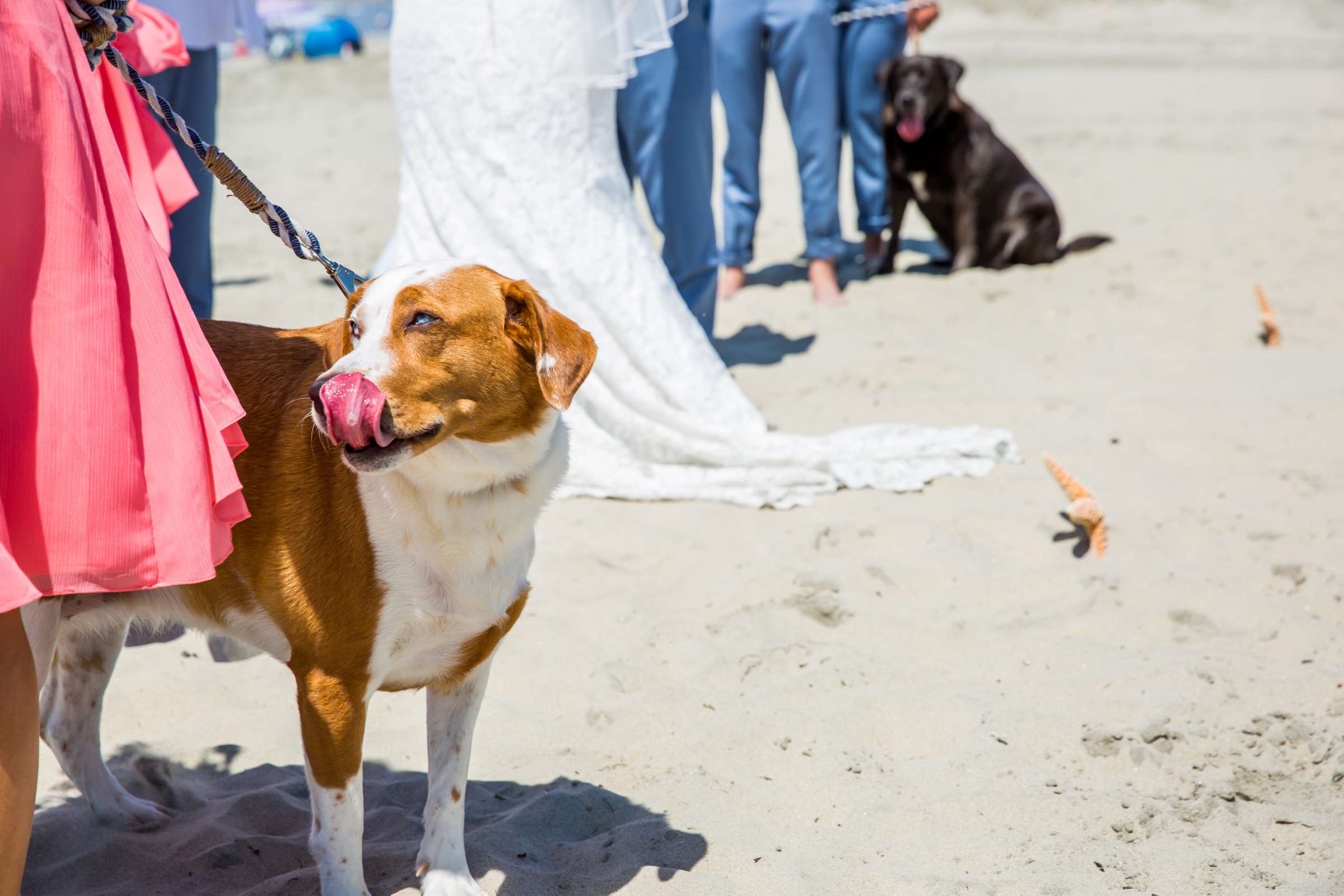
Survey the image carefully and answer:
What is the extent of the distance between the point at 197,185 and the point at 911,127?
15.8 feet

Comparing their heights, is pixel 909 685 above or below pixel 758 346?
above

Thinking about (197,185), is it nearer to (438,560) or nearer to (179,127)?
(179,127)

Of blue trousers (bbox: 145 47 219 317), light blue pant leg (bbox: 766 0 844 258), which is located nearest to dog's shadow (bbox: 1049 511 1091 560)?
blue trousers (bbox: 145 47 219 317)

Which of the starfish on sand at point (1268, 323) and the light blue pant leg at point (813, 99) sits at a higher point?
the light blue pant leg at point (813, 99)

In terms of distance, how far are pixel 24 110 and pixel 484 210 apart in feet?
8.94

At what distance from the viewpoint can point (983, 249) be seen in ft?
25.6

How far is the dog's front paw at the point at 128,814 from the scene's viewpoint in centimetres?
259

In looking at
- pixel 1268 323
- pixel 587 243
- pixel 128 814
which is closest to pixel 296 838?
pixel 128 814

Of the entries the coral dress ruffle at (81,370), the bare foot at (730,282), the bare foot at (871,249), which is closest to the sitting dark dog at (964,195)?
the bare foot at (871,249)

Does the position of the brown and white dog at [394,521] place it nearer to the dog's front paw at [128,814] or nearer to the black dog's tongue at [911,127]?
the dog's front paw at [128,814]

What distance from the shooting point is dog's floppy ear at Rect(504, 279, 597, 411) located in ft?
6.81

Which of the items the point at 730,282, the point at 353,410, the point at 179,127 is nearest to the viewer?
the point at 353,410

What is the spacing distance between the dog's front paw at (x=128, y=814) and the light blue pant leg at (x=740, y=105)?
5.16 metres

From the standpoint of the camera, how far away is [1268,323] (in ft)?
18.9
